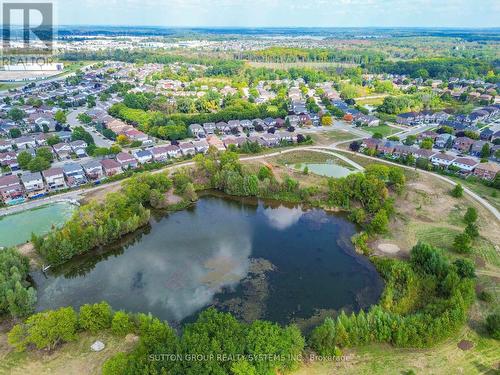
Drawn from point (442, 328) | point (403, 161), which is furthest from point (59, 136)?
point (442, 328)

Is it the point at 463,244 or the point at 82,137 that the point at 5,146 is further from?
the point at 463,244

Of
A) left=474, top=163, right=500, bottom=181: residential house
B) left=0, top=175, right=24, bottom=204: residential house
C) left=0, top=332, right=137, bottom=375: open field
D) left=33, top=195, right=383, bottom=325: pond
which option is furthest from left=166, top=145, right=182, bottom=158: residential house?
left=474, top=163, right=500, bottom=181: residential house

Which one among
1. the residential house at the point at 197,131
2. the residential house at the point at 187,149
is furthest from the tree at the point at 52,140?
the residential house at the point at 197,131

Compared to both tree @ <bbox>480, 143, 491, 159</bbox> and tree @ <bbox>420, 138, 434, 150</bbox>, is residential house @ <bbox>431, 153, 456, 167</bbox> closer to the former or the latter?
tree @ <bbox>420, 138, 434, 150</bbox>

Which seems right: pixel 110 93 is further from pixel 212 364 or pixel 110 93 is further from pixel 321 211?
pixel 212 364

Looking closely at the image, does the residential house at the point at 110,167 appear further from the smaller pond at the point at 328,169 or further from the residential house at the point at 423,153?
the residential house at the point at 423,153

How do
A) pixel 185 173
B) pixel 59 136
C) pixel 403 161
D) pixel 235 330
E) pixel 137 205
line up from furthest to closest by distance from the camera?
pixel 59 136 < pixel 403 161 < pixel 185 173 < pixel 137 205 < pixel 235 330
